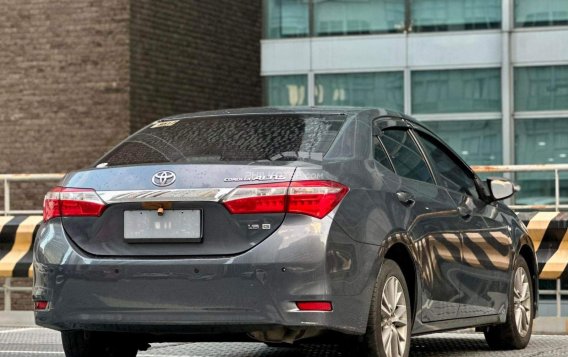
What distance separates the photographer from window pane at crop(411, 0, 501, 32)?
75.1ft

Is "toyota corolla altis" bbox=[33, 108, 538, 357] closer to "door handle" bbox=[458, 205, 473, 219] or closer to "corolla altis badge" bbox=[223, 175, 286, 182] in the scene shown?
"corolla altis badge" bbox=[223, 175, 286, 182]

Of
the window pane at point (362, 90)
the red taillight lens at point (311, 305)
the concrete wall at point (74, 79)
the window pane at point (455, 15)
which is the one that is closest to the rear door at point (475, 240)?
the red taillight lens at point (311, 305)

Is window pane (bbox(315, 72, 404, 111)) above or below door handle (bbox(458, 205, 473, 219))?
above

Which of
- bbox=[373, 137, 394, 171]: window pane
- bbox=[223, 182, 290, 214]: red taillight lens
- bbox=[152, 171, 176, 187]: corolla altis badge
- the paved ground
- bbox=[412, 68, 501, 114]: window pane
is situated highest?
bbox=[412, 68, 501, 114]: window pane

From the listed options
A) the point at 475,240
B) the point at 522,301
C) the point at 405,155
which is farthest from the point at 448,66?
the point at 405,155

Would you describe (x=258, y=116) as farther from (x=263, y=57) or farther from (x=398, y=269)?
(x=263, y=57)

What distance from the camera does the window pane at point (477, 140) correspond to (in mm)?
22844

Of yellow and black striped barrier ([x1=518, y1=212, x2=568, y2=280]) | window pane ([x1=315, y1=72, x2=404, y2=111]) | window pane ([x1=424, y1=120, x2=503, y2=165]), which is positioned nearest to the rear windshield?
yellow and black striped barrier ([x1=518, y1=212, x2=568, y2=280])

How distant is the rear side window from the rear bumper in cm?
95

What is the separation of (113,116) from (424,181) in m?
16.2

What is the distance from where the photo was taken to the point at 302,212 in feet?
22.2

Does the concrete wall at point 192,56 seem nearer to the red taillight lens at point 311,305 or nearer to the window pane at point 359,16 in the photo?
the window pane at point 359,16

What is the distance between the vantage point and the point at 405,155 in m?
8.14

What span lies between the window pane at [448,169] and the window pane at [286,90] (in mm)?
14677
